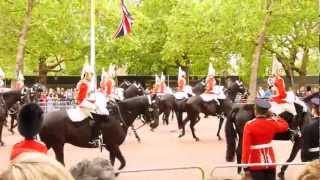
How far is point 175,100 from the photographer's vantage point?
23.8 m

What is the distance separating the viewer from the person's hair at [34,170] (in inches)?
86.1

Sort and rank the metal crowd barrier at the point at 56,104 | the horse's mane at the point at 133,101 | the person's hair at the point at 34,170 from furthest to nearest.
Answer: the metal crowd barrier at the point at 56,104, the horse's mane at the point at 133,101, the person's hair at the point at 34,170

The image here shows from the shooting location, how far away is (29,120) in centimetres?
620

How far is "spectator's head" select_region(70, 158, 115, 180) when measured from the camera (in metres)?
3.36

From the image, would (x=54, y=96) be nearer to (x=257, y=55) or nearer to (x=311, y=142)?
(x=257, y=55)

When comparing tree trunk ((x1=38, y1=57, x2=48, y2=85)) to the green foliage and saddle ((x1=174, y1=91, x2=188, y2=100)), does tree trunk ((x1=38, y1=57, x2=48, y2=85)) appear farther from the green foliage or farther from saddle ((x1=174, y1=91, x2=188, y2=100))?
saddle ((x1=174, y1=91, x2=188, y2=100))

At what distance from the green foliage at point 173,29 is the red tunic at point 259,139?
2756 cm

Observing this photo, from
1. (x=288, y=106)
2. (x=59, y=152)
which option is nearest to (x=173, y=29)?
(x=288, y=106)

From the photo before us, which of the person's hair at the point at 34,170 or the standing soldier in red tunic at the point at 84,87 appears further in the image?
the standing soldier in red tunic at the point at 84,87

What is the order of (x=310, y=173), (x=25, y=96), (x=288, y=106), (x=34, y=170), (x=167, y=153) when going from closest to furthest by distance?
(x=34, y=170) → (x=310, y=173) → (x=288, y=106) → (x=167, y=153) → (x=25, y=96)

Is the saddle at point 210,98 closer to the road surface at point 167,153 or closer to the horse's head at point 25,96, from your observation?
the road surface at point 167,153

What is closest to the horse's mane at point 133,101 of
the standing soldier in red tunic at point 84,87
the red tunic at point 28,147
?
the standing soldier in red tunic at point 84,87

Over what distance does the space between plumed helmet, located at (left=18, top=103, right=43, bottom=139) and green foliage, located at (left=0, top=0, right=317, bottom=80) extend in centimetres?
2916

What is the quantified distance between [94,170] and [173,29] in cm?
3798
